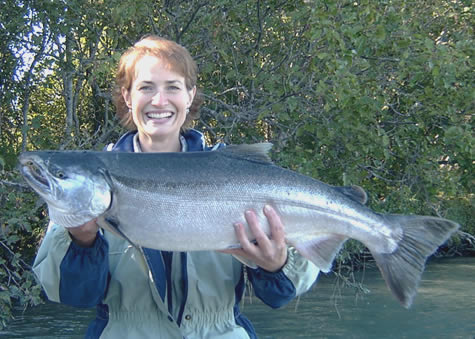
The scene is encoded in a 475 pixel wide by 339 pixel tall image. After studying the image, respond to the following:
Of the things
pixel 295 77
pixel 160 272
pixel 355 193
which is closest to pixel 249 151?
pixel 355 193

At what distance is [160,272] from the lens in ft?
9.48

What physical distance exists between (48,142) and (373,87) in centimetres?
458

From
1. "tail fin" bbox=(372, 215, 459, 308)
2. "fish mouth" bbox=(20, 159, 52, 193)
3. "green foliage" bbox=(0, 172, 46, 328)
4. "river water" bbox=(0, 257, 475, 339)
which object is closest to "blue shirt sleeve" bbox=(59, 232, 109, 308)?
"fish mouth" bbox=(20, 159, 52, 193)

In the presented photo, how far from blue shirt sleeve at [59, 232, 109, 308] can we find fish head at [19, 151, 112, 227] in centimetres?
15

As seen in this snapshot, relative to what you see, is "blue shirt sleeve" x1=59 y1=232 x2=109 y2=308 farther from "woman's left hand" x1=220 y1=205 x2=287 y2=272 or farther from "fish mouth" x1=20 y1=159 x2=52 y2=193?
"woman's left hand" x1=220 y1=205 x2=287 y2=272

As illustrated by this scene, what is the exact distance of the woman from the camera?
2828 millimetres

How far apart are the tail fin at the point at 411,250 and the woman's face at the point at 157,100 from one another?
47.2 inches

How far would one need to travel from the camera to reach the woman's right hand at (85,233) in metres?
2.77

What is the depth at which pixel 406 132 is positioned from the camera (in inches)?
378

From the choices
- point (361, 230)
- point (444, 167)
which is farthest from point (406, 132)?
point (361, 230)

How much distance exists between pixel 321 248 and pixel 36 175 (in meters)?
1.40

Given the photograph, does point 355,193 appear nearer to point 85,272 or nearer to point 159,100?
point 159,100

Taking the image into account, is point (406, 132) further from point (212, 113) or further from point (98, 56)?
point (98, 56)

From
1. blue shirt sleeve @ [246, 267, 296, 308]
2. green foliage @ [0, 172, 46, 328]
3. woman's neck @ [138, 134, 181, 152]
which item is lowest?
green foliage @ [0, 172, 46, 328]
